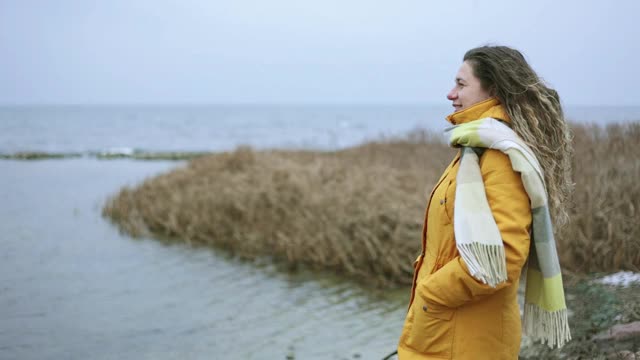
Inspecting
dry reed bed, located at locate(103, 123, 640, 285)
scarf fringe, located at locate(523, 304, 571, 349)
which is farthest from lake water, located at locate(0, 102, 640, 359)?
scarf fringe, located at locate(523, 304, 571, 349)

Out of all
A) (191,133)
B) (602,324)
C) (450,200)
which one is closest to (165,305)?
(602,324)

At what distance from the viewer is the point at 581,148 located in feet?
36.5

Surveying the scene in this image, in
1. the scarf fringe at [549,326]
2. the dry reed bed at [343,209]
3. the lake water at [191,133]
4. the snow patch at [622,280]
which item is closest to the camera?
the scarf fringe at [549,326]

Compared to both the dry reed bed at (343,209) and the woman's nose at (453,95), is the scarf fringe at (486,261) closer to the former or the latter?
the woman's nose at (453,95)

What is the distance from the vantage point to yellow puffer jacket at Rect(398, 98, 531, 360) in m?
2.29

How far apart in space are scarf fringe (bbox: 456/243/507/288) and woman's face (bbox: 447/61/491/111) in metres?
0.60

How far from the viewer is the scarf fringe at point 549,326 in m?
2.56

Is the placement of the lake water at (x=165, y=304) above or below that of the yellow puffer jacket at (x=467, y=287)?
below

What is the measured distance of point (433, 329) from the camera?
8.00 ft

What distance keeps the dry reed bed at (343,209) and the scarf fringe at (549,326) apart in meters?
4.33

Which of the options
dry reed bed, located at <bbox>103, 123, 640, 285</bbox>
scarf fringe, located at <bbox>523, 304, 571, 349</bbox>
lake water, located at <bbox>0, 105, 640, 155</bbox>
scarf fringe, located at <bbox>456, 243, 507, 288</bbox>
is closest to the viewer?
scarf fringe, located at <bbox>456, 243, 507, 288</bbox>

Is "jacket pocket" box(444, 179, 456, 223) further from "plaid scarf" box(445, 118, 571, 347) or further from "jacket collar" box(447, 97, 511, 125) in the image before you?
"jacket collar" box(447, 97, 511, 125)

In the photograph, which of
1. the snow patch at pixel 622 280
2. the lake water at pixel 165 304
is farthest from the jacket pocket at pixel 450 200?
the snow patch at pixel 622 280

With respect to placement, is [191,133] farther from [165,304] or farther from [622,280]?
[622,280]
